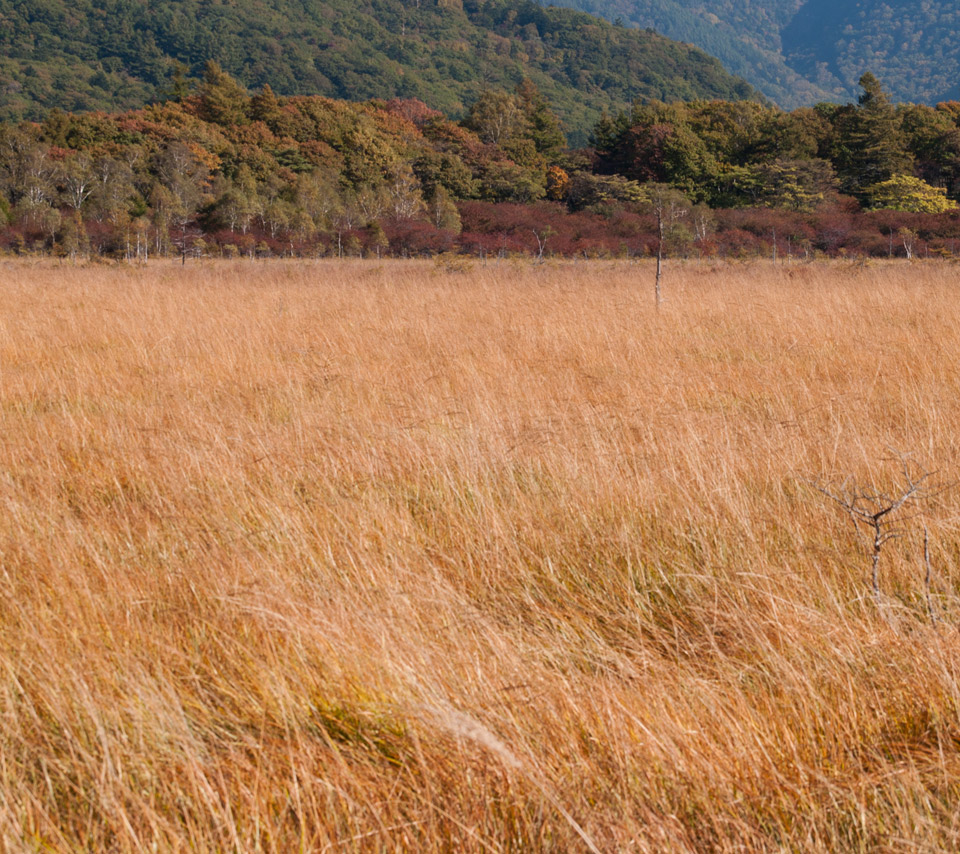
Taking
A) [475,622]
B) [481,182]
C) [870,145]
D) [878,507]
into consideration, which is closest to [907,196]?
[870,145]

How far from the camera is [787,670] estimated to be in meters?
1.75

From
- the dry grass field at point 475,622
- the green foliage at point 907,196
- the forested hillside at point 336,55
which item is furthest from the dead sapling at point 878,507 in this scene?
the forested hillside at point 336,55

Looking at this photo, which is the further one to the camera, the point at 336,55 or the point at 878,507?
the point at 336,55

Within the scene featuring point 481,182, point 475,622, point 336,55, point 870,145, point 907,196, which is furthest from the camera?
point 336,55

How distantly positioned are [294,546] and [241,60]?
166 m

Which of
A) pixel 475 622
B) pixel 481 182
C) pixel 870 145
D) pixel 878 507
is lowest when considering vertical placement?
pixel 475 622

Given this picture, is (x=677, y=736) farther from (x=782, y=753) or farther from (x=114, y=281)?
(x=114, y=281)

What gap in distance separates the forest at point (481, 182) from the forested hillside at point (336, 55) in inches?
2700

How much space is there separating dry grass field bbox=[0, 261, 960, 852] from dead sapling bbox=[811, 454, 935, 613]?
0.06 m

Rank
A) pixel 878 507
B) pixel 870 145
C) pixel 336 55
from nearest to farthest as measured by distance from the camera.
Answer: pixel 878 507, pixel 870 145, pixel 336 55

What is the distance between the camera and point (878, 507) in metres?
2.68

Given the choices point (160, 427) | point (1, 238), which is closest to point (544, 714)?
point (160, 427)

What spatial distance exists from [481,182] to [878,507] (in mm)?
43988

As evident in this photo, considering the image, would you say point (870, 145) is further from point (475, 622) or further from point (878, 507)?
point (475, 622)
